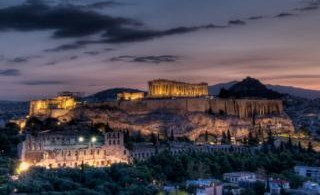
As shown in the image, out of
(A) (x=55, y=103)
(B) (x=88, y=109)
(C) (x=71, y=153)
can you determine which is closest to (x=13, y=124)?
(B) (x=88, y=109)

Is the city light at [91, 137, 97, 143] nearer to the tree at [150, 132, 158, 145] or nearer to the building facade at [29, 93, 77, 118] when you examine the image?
the tree at [150, 132, 158, 145]

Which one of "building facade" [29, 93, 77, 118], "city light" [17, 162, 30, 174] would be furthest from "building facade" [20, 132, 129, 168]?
"building facade" [29, 93, 77, 118]

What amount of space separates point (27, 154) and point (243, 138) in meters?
19.7

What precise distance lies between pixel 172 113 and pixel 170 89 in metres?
8.13

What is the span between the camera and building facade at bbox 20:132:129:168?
2972cm

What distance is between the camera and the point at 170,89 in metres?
55.1

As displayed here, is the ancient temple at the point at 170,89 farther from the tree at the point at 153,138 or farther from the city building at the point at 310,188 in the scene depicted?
the city building at the point at 310,188

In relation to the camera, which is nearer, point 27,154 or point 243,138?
point 27,154

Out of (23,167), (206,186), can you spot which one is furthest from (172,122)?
(206,186)

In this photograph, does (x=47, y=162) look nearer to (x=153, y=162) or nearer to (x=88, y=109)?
(x=153, y=162)

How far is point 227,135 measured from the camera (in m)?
45.2

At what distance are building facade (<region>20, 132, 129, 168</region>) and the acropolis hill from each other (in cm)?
1144

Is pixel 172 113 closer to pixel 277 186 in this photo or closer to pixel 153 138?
pixel 153 138

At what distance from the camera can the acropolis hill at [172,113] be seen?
1770 inches
